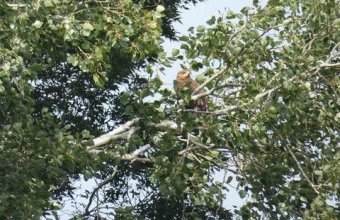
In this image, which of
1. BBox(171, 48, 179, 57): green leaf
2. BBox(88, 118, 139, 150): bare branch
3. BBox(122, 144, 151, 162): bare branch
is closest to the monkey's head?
BBox(171, 48, 179, 57): green leaf

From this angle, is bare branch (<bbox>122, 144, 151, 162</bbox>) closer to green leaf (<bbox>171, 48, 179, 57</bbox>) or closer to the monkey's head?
the monkey's head

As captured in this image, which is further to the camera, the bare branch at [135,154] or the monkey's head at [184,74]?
the bare branch at [135,154]

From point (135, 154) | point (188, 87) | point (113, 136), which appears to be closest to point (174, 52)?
point (188, 87)

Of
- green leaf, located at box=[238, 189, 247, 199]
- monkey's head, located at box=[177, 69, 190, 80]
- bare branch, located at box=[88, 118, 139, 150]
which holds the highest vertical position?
monkey's head, located at box=[177, 69, 190, 80]

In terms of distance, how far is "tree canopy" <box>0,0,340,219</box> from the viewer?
34.9ft

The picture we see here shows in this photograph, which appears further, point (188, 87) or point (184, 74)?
point (184, 74)

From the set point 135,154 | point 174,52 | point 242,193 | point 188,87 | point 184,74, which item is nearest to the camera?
point 188,87

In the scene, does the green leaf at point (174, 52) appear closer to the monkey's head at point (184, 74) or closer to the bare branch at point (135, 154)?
the monkey's head at point (184, 74)

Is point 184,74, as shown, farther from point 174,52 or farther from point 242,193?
point 242,193

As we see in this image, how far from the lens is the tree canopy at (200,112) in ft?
34.9

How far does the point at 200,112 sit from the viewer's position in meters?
11.1

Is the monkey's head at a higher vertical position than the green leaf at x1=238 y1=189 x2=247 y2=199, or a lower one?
higher

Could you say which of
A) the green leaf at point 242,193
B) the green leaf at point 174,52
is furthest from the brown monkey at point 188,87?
the green leaf at point 242,193

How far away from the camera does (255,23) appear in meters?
11.2
